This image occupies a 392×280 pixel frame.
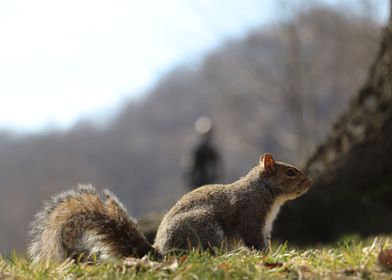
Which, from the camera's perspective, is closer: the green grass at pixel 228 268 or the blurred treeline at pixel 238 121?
the green grass at pixel 228 268

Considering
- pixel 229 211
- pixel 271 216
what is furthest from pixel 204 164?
pixel 229 211

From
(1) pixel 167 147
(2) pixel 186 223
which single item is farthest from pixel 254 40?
Result: (1) pixel 167 147

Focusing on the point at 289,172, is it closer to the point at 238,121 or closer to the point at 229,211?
the point at 229,211

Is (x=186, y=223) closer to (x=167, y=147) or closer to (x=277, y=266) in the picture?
(x=277, y=266)

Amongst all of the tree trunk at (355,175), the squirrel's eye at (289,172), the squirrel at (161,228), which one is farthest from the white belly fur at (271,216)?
the tree trunk at (355,175)

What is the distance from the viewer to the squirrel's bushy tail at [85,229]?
421 cm

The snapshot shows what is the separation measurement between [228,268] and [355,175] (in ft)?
15.0

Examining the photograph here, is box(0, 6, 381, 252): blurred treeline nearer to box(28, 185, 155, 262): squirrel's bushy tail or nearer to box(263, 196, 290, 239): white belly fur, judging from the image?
box(263, 196, 290, 239): white belly fur

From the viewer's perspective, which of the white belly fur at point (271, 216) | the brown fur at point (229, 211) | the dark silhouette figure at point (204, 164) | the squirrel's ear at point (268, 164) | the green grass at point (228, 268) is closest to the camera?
the green grass at point (228, 268)

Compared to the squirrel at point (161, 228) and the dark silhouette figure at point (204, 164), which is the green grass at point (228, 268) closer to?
the squirrel at point (161, 228)

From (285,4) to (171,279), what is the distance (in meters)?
24.1

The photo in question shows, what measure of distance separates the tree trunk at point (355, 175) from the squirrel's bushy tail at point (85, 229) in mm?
3826

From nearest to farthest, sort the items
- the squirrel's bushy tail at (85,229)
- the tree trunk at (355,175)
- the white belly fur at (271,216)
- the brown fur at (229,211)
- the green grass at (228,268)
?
the green grass at (228,268), the squirrel's bushy tail at (85,229), the brown fur at (229,211), the white belly fur at (271,216), the tree trunk at (355,175)

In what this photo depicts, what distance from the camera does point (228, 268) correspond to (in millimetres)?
3486
